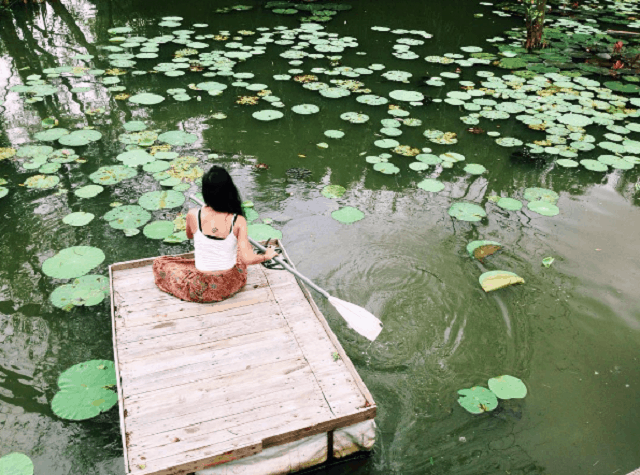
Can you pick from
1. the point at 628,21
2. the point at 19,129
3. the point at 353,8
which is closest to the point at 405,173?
A: the point at 19,129

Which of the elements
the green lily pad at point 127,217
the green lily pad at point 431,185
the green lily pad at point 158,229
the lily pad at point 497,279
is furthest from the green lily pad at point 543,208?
the green lily pad at point 127,217

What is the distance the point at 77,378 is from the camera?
112 inches

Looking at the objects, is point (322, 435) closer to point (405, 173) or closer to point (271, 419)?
point (271, 419)

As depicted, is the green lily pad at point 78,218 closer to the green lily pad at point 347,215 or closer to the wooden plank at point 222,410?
the green lily pad at point 347,215

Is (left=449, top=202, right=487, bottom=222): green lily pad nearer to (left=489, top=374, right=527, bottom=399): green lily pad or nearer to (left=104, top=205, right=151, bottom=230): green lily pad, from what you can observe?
(left=489, top=374, right=527, bottom=399): green lily pad

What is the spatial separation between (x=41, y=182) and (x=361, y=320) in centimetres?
355

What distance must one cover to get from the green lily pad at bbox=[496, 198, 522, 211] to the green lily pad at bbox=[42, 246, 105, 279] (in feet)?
12.1

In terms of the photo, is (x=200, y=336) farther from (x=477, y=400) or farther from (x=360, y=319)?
(x=477, y=400)

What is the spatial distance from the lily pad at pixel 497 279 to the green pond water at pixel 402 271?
0.21 ft

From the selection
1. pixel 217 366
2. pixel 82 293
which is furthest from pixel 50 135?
pixel 217 366

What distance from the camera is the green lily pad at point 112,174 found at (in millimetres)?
4617

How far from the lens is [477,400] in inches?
112

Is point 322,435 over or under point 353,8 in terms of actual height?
under

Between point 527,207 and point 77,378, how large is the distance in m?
4.12
